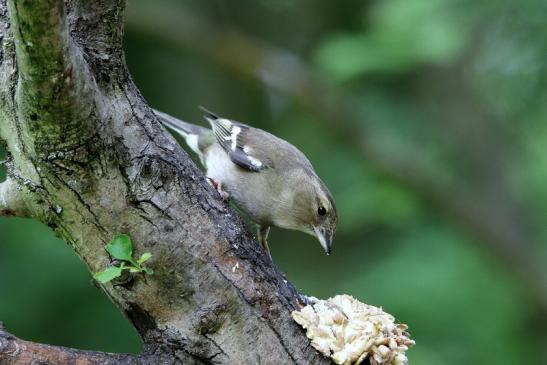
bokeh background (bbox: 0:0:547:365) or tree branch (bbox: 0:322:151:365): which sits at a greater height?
bokeh background (bbox: 0:0:547:365)

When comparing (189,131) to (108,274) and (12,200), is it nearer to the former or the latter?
(12,200)

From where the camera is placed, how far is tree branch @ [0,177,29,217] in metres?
2.96

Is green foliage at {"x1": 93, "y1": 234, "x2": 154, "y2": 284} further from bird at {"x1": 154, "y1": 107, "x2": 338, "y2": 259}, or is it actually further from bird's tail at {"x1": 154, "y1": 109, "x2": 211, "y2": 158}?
bird's tail at {"x1": 154, "y1": 109, "x2": 211, "y2": 158}

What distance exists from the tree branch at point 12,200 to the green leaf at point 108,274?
44 cm

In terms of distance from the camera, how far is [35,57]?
243 cm

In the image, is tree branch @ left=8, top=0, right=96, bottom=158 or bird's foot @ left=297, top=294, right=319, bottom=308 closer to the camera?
tree branch @ left=8, top=0, right=96, bottom=158

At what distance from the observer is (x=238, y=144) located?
19.2 feet

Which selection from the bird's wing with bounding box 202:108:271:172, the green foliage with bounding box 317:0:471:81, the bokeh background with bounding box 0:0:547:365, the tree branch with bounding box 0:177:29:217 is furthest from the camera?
the bokeh background with bounding box 0:0:547:365

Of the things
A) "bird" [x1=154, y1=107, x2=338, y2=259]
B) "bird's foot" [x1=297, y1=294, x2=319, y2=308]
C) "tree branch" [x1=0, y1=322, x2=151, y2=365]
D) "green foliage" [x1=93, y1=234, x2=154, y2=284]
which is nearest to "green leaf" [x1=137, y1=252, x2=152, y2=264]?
"green foliage" [x1=93, y1=234, x2=154, y2=284]

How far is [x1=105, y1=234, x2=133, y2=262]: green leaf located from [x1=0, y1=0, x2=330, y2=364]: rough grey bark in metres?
0.04

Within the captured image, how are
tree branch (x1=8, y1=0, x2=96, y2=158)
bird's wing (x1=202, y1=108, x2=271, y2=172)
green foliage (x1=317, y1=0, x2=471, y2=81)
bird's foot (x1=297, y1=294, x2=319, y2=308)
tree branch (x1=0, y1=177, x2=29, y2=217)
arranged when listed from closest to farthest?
1. tree branch (x1=8, y1=0, x2=96, y2=158)
2. tree branch (x1=0, y1=177, x2=29, y2=217)
3. bird's foot (x1=297, y1=294, x2=319, y2=308)
4. bird's wing (x1=202, y1=108, x2=271, y2=172)
5. green foliage (x1=317, y1=0, x2=471, y2=81)

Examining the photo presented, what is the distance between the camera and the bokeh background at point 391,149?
7949 millimetres

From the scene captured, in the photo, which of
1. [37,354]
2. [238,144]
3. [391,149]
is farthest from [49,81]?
[391,149]

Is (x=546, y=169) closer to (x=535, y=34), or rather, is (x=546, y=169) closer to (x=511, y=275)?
(x=511, y=275)
